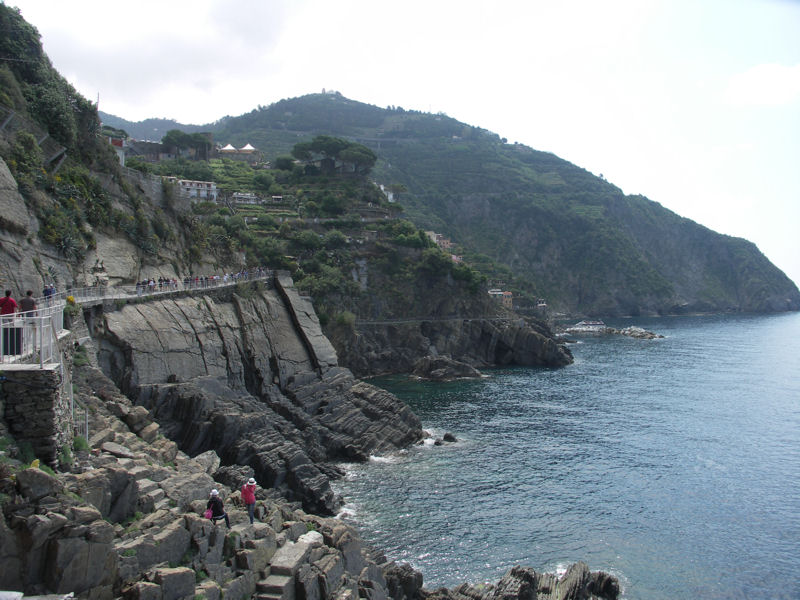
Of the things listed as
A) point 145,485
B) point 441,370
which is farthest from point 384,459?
point 441,370

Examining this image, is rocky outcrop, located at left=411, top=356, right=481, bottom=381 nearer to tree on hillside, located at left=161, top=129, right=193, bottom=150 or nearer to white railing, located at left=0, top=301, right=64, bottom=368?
white railing, located at left=0, top=301, right=64, bottom=368

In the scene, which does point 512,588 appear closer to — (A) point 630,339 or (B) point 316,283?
(B) point 316,283

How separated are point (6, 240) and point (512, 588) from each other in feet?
96.0

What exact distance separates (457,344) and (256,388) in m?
51.3

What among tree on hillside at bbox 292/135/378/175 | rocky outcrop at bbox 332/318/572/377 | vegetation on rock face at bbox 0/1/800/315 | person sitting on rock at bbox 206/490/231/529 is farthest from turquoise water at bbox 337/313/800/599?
tree on hillside at bbox 292/135/378/175

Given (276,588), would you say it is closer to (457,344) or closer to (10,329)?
(10,329)

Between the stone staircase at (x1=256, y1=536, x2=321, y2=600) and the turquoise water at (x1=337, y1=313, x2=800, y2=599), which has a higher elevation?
the stone staircase at (x1=256, y1=536, x2=321, y2=600)

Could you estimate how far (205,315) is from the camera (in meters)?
47.9

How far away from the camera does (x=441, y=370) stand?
270 feet

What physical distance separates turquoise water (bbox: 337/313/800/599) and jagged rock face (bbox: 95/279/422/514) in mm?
3546

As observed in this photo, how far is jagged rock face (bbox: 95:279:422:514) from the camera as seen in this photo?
37844 millimetres

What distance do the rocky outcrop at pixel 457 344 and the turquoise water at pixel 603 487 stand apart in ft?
30.2

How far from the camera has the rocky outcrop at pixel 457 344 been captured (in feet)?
289

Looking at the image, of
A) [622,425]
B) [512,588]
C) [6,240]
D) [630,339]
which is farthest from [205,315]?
[630,339]
